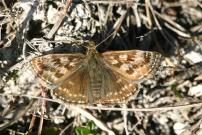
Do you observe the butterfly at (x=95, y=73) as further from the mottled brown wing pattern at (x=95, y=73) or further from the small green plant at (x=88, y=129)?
the small green plant at (x=88, y=129)

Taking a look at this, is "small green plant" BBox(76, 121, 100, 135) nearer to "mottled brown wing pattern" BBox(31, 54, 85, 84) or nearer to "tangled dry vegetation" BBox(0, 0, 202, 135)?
"tangled dry vegetation" BBox(0, 0, 202, 135)

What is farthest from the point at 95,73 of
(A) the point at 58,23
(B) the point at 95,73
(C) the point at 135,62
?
(A) the point at 58,23

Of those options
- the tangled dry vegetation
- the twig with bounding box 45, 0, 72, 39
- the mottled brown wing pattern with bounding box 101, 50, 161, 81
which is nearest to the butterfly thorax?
the mottled brown wing pattern with bounding box 101, 50, 161, 81

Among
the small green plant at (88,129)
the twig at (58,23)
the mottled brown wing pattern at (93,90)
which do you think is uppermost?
the twig at (58,23)

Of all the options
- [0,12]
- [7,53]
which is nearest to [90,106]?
[7,53]

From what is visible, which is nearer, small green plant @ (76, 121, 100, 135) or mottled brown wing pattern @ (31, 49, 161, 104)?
mottled brown wing pattern @ (31, 49, 161, 104)

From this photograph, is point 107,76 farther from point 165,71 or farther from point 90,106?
point 165,71

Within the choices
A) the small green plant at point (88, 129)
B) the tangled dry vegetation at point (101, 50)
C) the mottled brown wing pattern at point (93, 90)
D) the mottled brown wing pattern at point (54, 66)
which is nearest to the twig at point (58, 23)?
the tangled dry vegetation at point (101, 50)
